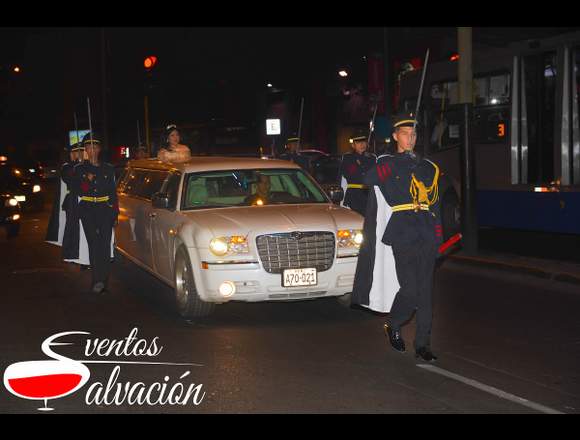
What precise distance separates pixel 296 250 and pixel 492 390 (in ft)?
9.85

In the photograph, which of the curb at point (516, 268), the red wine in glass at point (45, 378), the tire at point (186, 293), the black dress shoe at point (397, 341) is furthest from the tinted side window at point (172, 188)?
the curb at point (516, 268)

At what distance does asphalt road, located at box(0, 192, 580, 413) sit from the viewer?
238 inches

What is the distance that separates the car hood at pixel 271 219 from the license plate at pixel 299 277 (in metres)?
0.40

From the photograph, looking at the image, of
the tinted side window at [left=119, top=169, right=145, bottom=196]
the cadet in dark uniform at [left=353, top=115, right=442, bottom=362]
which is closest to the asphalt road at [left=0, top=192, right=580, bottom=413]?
the cadet in dark uniform at [left=353, top=115, right=442, bottom=362]

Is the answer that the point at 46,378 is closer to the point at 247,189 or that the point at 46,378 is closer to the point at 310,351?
the point at 310,351

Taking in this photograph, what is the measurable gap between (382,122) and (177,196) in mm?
8671

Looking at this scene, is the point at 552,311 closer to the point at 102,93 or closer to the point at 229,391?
the point at 229,391

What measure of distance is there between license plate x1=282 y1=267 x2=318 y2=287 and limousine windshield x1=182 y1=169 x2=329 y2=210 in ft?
4.25

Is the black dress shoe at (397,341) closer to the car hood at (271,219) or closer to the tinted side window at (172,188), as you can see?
the car hood at (271,219)

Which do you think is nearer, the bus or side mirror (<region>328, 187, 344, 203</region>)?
side mirror (<region>328, 187, 344, 203</region>)

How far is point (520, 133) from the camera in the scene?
17344 millimetres

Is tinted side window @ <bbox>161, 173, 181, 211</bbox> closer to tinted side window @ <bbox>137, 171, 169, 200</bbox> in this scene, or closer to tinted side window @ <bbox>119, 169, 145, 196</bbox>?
tinted side window @ <bbox>137, 171, 169, 200</bbox>

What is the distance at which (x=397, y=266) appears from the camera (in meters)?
7.16

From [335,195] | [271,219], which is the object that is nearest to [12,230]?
[335,195]
